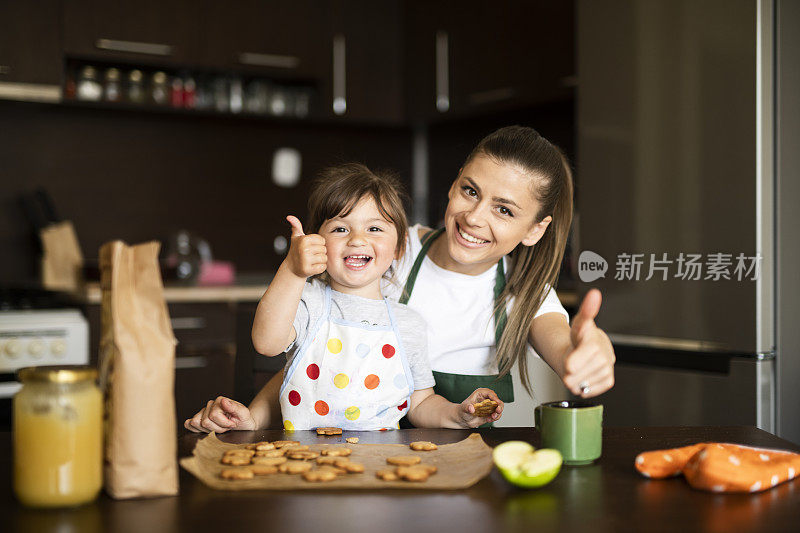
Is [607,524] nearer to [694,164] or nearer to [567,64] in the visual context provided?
[694,164]

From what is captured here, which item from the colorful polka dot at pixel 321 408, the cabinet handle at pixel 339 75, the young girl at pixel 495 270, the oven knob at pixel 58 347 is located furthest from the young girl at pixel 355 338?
the cabinet handle at pixel 339 75

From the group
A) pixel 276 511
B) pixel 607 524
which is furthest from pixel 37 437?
pixel 607 524

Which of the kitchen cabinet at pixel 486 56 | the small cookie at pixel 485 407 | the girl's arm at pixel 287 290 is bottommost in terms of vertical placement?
the small cookie at pixel 485 407

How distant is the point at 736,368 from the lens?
6.48 feet

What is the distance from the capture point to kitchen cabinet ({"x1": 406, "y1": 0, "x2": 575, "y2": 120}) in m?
2.73

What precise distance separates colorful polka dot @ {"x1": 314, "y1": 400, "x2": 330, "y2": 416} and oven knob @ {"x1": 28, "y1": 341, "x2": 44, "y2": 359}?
1.61 meters

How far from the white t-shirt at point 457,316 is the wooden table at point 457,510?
56 centimetres

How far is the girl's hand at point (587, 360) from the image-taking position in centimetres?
88

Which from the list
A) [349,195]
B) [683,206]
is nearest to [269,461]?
[349,195]

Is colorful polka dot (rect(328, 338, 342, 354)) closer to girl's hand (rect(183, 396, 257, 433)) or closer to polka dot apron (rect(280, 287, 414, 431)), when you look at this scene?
polka dot apron (rect(280, 287, 414, 431))

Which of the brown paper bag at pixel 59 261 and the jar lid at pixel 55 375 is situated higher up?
the brown paper bag at pixel 59 261

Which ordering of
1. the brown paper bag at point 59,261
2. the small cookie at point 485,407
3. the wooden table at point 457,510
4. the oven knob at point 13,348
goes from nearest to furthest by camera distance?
the wooden table at point 457,510
the small cookie at point 485,407
the oven knob at point 13,348
the brown paper bag at point 59,261

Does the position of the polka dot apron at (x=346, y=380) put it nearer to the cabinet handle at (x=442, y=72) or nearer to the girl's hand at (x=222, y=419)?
the girl's hand at (x=222, y=419)

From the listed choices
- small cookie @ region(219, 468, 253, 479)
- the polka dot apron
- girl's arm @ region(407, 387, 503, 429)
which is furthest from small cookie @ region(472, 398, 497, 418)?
small cookie @ region(219, 468, 253, 479)
